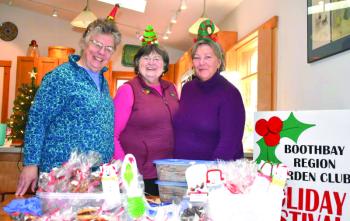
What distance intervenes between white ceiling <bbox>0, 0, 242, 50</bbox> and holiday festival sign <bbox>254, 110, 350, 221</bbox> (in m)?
3.22

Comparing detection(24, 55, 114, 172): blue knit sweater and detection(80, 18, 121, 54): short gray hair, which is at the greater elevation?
detection(80, 18, 121, 54): short gray hair

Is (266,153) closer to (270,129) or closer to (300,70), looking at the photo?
(270,129)

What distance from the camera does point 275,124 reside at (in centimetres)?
177

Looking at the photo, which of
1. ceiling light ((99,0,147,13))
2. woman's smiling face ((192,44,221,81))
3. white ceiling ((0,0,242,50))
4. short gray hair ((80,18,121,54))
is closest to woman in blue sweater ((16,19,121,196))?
short gray hair ((80,18,121,54))

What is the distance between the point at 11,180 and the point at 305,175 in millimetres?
2499

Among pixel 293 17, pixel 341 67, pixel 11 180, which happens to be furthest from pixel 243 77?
pixel 11 180

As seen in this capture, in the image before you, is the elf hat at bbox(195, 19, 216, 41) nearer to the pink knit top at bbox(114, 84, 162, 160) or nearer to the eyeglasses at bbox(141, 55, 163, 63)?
the eyeglasses at bbox(141, 55, 163, 63)

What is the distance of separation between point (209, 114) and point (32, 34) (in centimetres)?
690

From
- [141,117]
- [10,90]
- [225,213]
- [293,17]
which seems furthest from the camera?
[10,90]

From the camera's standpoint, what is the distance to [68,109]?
146 cm

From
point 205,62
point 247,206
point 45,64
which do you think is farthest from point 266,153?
point 45,64

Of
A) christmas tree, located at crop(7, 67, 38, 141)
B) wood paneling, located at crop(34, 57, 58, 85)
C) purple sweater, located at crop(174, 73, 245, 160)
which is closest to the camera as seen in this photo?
purple sweater, located at crop(174, 73, 245, 160)

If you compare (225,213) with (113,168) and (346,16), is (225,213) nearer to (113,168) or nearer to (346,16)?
(113,168)

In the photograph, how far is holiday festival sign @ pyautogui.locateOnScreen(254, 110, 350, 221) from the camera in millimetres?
1641
